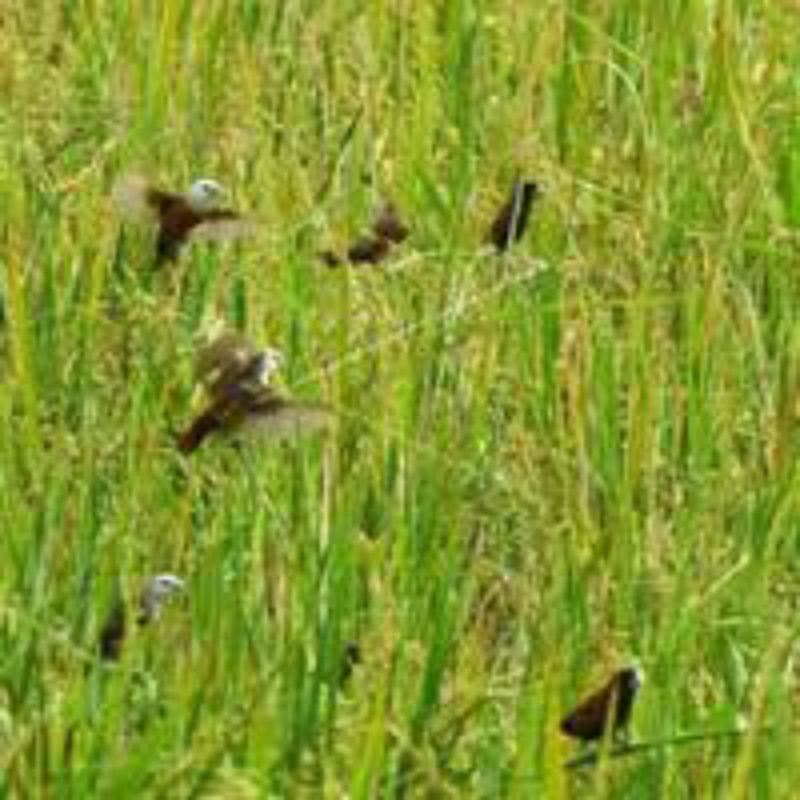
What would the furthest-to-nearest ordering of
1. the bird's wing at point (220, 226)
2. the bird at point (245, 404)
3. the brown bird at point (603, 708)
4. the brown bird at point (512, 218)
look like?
the brown bird at point (512, 218) → the bird's wing at point (220, 226) → the bird at point (245, 404) → the brown bird at point (603, 708)

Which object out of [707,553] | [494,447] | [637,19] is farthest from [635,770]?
[637,19]

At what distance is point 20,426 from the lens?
248 cm

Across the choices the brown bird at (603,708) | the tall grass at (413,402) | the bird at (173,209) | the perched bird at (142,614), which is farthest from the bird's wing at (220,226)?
the brown bird at (603,708)

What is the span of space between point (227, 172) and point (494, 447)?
579 millimetres

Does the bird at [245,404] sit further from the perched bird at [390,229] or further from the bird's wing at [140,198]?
the perched bird at [390,229]

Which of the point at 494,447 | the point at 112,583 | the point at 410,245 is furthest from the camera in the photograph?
the point at 410,245

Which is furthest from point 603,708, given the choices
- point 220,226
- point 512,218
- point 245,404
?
point 512,218

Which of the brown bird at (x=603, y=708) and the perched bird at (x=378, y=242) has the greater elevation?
the perched bird at (x=378, y=242)

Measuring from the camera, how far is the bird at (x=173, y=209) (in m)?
2.36

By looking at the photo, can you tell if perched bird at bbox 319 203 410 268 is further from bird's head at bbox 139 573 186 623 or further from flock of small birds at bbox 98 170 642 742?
bird's head at bbox 139 573 186 623

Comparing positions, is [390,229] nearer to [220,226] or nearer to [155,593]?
[220,226]

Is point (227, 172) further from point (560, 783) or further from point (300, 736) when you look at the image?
point (560, 783)

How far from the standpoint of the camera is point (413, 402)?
2506 millimetres

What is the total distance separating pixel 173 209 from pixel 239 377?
14.1 inches
